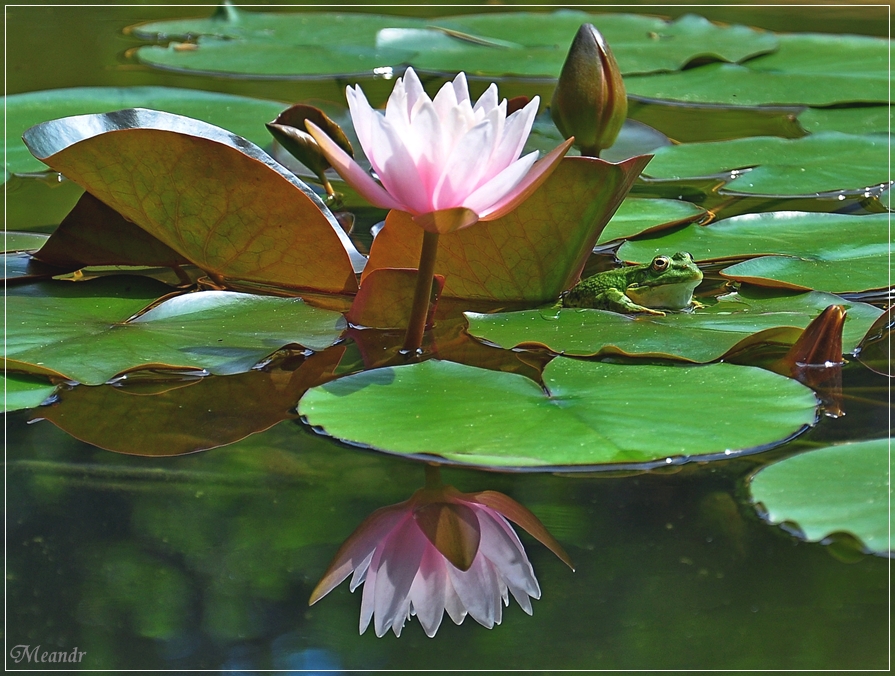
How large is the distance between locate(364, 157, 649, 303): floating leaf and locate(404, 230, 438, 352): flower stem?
12cm

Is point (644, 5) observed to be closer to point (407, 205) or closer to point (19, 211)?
point (19, 211)

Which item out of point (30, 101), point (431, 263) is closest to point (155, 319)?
point (431, 263)

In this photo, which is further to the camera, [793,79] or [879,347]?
[793,79]

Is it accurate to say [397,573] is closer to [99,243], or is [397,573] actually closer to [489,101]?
[489,101]

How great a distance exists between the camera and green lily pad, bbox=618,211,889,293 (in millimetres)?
1452

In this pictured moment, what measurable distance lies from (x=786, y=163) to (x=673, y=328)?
3.00ft

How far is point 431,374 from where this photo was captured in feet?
3.78

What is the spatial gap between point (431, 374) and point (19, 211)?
3.62 feet

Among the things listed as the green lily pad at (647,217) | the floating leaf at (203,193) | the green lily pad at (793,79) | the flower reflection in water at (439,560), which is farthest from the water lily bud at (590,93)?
the flower reflection in water at (439,560)

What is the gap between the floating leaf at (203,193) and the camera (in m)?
1.28

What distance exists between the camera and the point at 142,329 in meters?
1.28

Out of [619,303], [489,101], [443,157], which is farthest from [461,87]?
[619,303]

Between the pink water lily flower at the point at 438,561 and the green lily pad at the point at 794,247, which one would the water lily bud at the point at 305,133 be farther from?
the pink water lily flower at the point at 438,561

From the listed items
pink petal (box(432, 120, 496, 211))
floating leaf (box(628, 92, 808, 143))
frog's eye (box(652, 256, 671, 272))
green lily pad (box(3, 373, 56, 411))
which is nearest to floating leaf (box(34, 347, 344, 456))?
green lily pad (box(3, 373, 56, 411))
